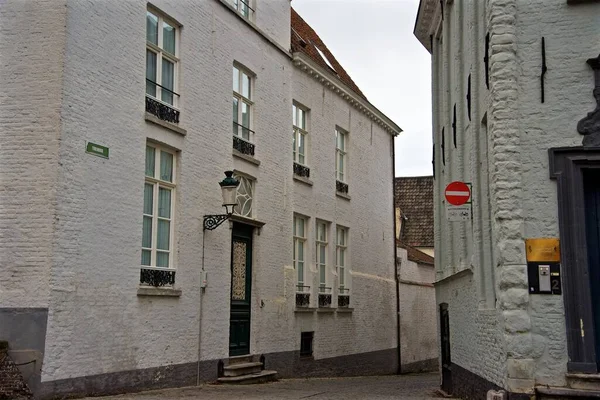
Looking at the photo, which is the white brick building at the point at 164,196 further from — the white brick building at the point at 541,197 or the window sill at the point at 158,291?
the white brick building at the point at 541,197

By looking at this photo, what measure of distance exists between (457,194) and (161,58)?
245 inches

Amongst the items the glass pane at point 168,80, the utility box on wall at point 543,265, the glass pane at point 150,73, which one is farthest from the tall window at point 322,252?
the utility box on wall at point 543,265

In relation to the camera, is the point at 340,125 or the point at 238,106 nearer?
the point at 238,106

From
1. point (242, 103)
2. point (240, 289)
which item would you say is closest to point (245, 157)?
point (242, 103)

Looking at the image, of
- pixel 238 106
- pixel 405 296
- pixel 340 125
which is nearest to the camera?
pixel 238 106

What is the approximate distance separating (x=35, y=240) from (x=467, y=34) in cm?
729

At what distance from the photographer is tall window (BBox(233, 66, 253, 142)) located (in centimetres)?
1609

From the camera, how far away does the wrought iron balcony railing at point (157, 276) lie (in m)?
12.6

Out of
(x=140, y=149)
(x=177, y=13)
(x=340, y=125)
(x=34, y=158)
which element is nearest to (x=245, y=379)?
(x=140, y=149)

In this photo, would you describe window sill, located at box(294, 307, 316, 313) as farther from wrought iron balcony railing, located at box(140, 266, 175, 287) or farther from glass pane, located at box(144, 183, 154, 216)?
glass pane, located at box(144, 183, 154, 216)

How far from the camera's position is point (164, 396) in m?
11.7

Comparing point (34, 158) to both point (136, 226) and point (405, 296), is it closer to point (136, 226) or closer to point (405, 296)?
point (136, 226)

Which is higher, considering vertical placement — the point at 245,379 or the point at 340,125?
the point at 340,125

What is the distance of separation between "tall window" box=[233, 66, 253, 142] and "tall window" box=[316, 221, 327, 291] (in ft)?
14.9
